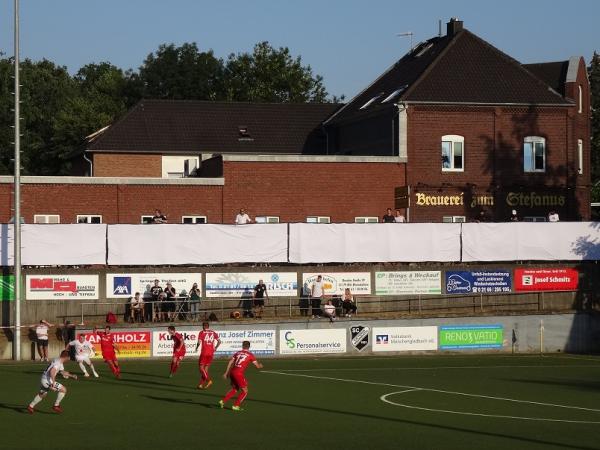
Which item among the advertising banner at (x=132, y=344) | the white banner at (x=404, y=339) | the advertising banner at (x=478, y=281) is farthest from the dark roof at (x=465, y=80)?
the advertising banner at (x=132, y=344)

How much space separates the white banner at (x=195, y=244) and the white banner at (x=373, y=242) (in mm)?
1016

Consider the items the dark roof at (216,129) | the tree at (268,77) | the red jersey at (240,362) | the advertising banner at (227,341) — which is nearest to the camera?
the red jersey at (240,362)

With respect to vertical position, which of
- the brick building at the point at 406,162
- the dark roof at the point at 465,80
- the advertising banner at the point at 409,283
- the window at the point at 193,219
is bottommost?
the advertising banner at the point at 409,283

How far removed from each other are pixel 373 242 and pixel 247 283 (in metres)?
6.35

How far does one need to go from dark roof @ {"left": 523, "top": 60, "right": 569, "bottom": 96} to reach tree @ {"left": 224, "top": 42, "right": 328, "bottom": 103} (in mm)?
36607

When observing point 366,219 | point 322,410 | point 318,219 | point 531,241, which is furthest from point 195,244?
point 322,410

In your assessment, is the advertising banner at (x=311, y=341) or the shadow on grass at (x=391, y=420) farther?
the advertising banner at (x=311, y=341)

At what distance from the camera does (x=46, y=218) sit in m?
59.0

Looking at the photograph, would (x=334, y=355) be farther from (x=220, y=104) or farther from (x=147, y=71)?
(x=147, y=71)

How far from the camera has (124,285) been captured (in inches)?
2051

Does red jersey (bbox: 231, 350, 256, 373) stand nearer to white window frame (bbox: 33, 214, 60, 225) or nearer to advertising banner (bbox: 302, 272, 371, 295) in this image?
advertising banner (bbox: 302, 272, 371, 295)

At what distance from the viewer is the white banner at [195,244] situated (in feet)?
173

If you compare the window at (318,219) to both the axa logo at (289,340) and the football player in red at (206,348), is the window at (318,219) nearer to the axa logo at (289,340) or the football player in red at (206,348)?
the axa logo at (289,340)

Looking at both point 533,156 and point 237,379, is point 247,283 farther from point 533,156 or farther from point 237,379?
point 237,379
